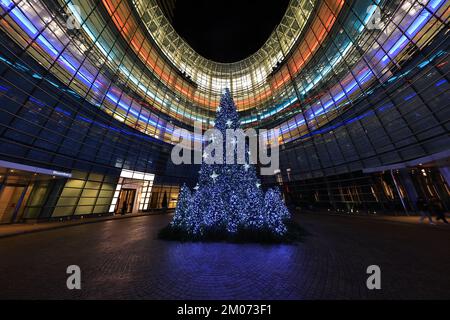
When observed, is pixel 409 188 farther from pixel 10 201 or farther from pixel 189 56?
pixel 189 56

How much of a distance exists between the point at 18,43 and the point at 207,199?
55.7ft

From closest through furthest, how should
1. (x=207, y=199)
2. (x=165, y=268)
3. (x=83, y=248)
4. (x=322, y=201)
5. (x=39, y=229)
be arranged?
(x=165, y=268) → (x=83, y=248) → (x=207, y=199) → (x=39, y=229) → (x=322, y=201)

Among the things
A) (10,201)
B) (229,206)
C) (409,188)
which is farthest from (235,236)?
(10,201)

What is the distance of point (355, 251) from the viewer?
219 inches

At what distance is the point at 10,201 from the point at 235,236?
754 inches

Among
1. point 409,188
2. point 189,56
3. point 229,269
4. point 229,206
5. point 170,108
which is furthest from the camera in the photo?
point 189,56

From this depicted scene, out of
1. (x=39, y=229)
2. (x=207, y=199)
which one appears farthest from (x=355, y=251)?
(x=39, y=229)

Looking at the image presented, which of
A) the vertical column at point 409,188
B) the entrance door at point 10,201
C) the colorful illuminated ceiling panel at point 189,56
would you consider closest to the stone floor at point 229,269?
the entrance door at point 10,201

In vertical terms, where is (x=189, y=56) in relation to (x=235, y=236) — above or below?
above

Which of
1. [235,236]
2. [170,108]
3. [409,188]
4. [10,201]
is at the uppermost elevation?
[170,108]

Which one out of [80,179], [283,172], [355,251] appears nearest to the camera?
[355,251]

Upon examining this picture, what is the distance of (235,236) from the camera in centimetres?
722

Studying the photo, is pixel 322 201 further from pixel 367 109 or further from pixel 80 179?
pixel 80 179

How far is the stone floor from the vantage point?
10.5 ft
